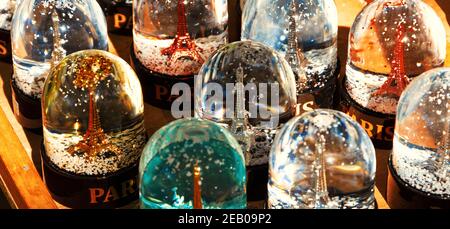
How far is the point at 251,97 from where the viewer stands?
181cm

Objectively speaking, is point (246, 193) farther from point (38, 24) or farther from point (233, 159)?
point (38, 24)

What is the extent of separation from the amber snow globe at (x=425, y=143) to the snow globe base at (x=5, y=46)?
2.42ft

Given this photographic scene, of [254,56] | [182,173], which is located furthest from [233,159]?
[254,56]

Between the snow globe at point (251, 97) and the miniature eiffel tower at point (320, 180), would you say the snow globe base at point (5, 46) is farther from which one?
A: the miniature eiffel tower at point (320, 180)

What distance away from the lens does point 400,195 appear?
1.78 m

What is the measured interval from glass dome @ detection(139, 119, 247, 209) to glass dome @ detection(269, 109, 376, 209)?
0.21ft

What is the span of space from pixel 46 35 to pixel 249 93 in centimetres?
35

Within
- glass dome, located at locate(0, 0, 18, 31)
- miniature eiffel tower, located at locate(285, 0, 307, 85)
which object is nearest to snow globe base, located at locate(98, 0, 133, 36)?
glass dome, located at locate(0, 0, 18, 31)

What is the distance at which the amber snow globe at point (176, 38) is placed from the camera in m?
2.02

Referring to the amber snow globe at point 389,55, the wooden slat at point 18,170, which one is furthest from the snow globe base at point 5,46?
the amber snow globe at point 389,55

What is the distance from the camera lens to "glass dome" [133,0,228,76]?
2.02 m

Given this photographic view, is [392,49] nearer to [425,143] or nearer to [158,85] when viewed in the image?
[425,143]

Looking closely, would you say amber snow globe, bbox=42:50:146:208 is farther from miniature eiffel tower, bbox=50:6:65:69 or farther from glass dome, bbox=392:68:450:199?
glass dome, bbox=392:68:450:199

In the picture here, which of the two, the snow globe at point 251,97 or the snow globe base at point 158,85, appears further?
the snow globe base at point 158,85
